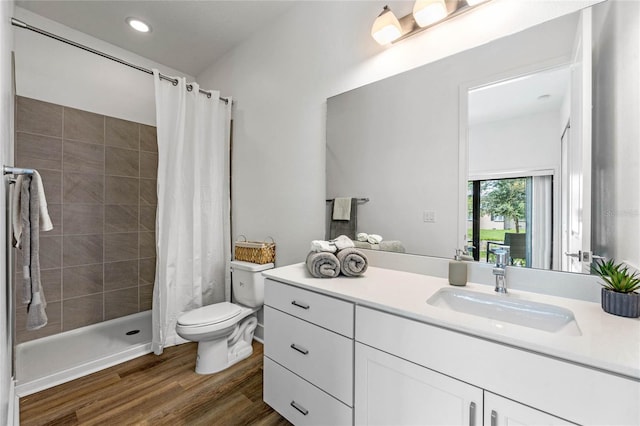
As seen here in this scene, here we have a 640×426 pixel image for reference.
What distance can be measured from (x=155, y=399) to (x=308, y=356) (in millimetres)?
1071

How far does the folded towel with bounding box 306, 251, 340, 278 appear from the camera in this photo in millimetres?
1374

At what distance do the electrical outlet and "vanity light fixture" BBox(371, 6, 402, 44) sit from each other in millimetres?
1002

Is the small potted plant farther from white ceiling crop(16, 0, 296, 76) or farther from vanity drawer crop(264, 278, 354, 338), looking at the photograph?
white ceiling crop(16, 0, 296, 76)

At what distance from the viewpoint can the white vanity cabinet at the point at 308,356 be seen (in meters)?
1.13

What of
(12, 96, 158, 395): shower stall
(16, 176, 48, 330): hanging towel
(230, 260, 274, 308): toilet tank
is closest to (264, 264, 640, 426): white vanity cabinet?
(230, 260, 274, 308): toilet tank

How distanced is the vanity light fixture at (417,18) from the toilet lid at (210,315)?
2025mm

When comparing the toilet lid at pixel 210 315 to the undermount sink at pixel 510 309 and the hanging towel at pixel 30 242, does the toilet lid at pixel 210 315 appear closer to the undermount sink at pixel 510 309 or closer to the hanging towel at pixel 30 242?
the hanging towel at pixel 30 242

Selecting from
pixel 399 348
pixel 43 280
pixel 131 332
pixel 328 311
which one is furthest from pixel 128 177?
pixel 399 348

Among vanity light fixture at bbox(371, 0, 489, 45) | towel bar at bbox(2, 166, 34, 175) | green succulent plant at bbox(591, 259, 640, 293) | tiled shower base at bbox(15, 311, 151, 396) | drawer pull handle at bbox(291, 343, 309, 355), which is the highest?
vanity light fixture at bbox(371, 0, 489, 45)

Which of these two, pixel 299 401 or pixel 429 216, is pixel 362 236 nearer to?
pixel 429 216

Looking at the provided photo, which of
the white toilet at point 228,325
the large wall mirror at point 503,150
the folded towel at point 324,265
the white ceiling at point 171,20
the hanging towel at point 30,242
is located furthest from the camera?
the white ceiling at point 171,20

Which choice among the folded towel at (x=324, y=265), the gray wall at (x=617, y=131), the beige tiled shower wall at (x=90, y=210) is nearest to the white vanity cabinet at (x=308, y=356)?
the folded towel at (x=324, y=265)

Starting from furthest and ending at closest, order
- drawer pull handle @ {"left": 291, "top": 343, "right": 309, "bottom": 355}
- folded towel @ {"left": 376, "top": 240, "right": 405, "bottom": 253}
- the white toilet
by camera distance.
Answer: the white toilet, folded towel @ {"left": 376, "top": 240, "right": 405, "bottom": 253}, drawer pull handle @ {"left": 291, "top": 343, "right": 309, "bottom": 355}

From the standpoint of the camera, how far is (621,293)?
0.85m
